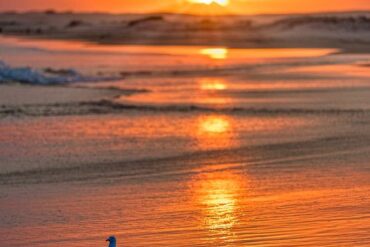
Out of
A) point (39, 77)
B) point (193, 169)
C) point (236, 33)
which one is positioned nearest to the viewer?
point (193, 169)

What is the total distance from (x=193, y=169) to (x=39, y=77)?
14579mm

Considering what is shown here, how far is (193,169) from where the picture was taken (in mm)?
12891

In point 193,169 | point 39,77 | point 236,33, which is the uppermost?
point 193,169

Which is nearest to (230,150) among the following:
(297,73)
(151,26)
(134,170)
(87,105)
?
(134,170)

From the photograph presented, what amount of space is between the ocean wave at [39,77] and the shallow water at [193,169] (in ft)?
11.3

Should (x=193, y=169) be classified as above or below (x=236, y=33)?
above

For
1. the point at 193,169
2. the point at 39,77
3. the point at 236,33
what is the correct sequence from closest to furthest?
the point at 193,169 < the point at 39,77 < the point at 236,33

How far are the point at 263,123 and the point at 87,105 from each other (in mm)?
4449

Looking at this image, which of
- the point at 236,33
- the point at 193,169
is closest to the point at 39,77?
the point at 193,169

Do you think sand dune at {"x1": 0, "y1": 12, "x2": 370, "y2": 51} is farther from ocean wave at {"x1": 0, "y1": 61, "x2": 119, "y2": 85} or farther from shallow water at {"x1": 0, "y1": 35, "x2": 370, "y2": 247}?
shallow water at {"x1": 0, "y1": 35, "x2": 370, "y2": 247}

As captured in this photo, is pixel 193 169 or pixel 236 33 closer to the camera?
pixel 193 169

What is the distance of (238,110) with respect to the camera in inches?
755

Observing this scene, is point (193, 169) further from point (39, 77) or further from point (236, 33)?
point (236, 33)

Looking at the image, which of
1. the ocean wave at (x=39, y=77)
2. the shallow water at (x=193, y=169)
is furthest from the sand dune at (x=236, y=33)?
the shallow water at (x=193, y=169)
